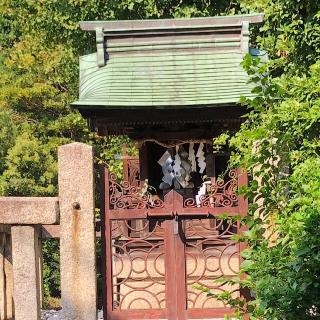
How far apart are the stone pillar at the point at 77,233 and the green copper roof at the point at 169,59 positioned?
193 cm

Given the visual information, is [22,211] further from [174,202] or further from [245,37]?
[245,37]

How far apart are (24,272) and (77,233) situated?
452 mm

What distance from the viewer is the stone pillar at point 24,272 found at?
4.20 metres

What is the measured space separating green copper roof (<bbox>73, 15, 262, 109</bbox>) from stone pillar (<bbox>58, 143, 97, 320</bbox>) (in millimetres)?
1930

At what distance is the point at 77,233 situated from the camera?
4.42 m

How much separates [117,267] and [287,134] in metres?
3.96

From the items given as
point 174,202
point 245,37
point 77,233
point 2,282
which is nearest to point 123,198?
point 174,202

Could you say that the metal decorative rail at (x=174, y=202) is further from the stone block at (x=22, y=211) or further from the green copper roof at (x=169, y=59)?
the green copper roof at (x=169, y=59)

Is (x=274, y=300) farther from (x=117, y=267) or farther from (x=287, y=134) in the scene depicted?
(x=117, y=267)

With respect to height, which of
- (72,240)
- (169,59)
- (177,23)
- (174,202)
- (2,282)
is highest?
(177,23)

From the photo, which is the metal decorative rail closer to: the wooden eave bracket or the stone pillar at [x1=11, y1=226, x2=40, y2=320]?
the stone pillar at [x1=11, y1=226, x2=40, y2=320]

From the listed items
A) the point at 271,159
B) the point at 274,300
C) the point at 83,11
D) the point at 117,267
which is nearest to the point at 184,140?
the point at 117,267

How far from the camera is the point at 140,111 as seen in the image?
629 centimetres

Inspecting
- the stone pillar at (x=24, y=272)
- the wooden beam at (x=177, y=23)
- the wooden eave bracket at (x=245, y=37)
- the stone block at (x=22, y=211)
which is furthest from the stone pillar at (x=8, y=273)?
the wooden eave bracket at (x=245, y=37)
